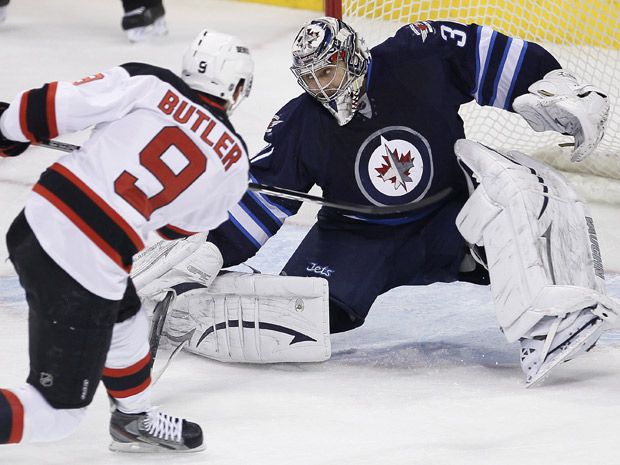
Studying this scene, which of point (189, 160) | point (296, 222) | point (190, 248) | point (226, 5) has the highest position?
point (189, 160)

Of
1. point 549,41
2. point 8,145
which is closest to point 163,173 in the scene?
point 8,145

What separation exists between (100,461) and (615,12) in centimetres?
313

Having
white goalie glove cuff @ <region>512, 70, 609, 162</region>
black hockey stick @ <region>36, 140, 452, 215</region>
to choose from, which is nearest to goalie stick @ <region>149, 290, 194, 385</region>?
black hockey stick @ <region>36, 140, 452, 215</region>

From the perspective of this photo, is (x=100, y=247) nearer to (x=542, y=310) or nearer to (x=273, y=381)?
(x=273, y=381)

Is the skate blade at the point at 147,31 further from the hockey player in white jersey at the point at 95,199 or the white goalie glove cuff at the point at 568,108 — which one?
the hockey player in white jersey at the point at 95,199

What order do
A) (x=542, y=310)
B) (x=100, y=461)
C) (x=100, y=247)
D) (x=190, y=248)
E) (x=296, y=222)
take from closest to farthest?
(x=100, y=247)
(x=100, y=461)
(x=542, y=310)
(x=190, y=248)
(x=296, y=222)

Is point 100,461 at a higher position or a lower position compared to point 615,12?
higher

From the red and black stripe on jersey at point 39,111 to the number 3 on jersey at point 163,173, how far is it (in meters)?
0.16

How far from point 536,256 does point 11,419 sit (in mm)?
1191

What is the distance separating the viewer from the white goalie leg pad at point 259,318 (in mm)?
2857

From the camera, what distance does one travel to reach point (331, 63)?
2.83 metres

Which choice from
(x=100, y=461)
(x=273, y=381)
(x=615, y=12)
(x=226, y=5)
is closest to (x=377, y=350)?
(x=273, y=381)

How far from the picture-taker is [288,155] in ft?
9.84

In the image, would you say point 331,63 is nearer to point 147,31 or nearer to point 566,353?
point 566,353
